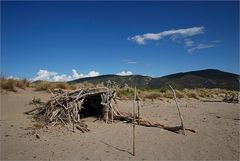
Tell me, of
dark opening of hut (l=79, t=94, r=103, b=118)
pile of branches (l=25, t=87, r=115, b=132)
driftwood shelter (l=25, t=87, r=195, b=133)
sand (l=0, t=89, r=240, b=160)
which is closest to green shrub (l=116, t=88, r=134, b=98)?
dark opening of hut (l=79, t=94, r=103, b=118)

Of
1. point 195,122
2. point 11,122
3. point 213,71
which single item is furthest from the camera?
point 213,71

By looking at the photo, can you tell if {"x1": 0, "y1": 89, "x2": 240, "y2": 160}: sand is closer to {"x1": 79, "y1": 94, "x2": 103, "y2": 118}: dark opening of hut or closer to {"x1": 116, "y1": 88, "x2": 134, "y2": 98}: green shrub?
{"x1": 79, "y1": 94, "x2": 103, "y2": 118}: dark opening of hut

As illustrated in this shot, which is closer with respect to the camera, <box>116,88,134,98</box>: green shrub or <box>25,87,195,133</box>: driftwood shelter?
<box>25,87,195,133</box>: driftwood shelter

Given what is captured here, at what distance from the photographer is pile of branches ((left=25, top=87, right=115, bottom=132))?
9.56m

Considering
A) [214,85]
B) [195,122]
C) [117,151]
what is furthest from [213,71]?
[117,151]

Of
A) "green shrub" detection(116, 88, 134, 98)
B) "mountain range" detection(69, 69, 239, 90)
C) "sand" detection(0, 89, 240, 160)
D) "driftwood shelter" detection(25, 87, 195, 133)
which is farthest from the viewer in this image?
"mountain range" detection(69, 69, 239, 90)

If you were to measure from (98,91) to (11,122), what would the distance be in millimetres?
3276

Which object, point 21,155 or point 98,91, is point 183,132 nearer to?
point 98,91

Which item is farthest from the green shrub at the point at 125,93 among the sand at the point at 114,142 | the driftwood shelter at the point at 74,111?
the sand at the point at 114,142

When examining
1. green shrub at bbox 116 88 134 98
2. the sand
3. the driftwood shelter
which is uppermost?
green shrub at bbox 116 88 134 98

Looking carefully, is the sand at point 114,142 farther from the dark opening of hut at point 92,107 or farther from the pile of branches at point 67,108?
the dark opening of hut at point 92,107

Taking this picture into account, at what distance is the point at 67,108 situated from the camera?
384 inches

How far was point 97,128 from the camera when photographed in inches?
369

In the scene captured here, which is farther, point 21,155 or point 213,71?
point 213,71
